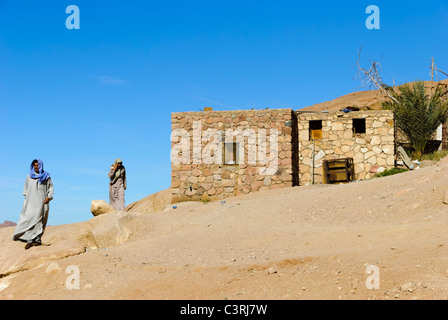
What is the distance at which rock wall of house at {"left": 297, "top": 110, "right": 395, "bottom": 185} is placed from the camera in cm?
1775

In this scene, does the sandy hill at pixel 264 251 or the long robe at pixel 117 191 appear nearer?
the sandy hill at pixel 264 251

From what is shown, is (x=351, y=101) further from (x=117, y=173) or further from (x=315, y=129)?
(x=117, y=173)

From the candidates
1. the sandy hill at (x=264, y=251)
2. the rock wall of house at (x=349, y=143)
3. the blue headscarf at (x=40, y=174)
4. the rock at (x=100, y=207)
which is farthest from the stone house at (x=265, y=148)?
the blue headscarf at (x=40, y=174)

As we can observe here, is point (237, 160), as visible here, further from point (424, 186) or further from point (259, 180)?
point (424, 186)

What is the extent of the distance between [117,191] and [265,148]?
5144mm

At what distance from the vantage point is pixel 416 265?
20.5ft

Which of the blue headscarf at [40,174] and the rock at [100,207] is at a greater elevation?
the blue headscarf at [40,174]

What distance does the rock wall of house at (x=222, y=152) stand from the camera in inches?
673

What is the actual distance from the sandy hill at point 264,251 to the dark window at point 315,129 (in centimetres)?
577

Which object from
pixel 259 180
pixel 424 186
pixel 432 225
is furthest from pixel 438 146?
pixel 432 225

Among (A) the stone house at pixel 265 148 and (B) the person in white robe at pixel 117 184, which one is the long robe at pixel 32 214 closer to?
(B) the person in white robe at pixel 117 184

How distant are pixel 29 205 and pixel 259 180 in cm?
826

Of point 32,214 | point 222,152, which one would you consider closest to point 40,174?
point 32,214

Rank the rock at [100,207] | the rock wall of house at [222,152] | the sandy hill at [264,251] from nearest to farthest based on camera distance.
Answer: the sandy hill at [264,251] < the rock at [100,207] < the rock wall of house at [222,152]
